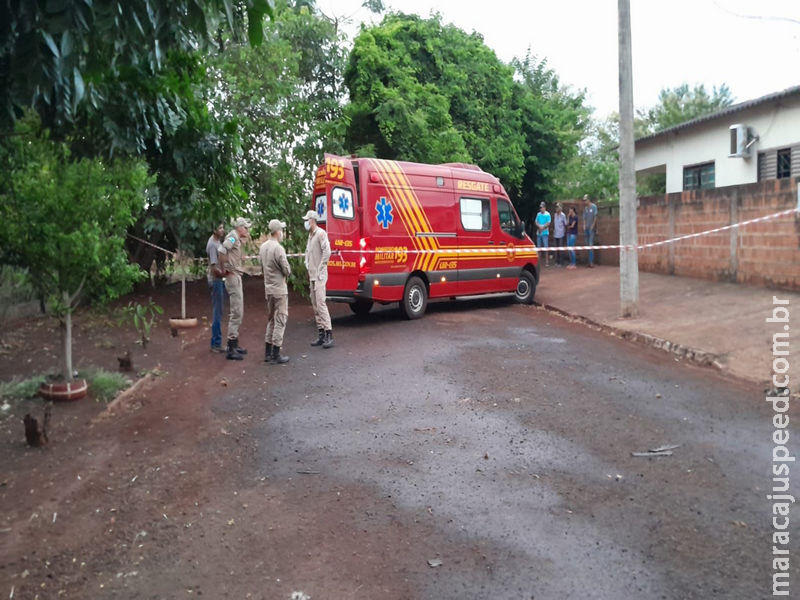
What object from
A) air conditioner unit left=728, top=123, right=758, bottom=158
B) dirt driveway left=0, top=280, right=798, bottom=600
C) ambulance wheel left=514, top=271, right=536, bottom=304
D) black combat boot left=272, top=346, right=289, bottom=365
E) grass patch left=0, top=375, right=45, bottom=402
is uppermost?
air conditioner unit left=728, top=123, right=758, bottom=158

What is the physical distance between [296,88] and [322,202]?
5402 millimetres

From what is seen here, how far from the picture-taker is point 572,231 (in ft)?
66.1

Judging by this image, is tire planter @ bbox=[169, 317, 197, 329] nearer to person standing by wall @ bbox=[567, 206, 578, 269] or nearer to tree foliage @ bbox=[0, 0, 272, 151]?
tree foliage @ bbox=[0, 0, 272, 151]

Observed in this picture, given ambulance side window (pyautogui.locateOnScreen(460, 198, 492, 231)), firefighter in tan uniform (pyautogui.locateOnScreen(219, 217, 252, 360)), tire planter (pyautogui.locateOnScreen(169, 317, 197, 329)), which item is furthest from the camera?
ambulance side window (pyautogui.locateOnScreen(460, 198, 492, 231))

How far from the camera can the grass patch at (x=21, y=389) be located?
7.69 m

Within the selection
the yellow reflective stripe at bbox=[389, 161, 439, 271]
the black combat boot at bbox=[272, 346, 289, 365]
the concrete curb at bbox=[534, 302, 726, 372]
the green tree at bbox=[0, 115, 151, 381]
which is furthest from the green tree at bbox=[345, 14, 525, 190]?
the green tree at bbox=[0, 115, 151, 381]

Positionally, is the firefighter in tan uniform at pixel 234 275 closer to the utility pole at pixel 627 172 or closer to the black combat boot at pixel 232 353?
the black combat boot at pixel 232 353

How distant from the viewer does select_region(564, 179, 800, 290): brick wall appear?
11367 mm

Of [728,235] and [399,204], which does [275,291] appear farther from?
[728,235]

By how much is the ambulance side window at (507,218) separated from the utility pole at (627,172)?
9.12 feet

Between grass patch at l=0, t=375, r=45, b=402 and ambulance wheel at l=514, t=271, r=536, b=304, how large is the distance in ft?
31.2

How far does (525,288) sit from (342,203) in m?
5.23

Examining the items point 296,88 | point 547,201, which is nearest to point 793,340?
point 296,88

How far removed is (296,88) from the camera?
15.9 m
